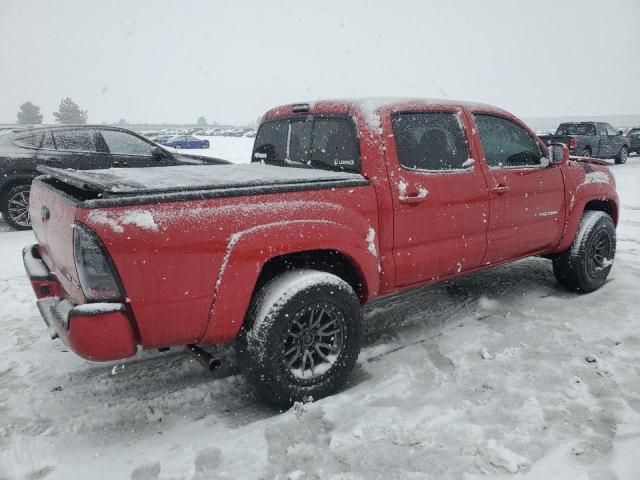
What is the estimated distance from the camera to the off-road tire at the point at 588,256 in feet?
14.8

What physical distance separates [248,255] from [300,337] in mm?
634

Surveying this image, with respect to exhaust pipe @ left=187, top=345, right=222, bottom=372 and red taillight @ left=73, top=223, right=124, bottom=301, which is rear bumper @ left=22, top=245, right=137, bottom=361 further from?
exhaust pipe @ left=187, top=345, right=222, bottom=372

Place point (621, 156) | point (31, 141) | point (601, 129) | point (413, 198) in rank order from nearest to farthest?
1. point (413, 198)
2. point (31, 141)
3. point (601, 129)
4. point (621, 156)

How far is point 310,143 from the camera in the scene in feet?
11.9

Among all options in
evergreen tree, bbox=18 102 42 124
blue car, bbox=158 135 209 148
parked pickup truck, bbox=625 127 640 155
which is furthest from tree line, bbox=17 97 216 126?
parked pickup truck, bbox=625 127 640 155

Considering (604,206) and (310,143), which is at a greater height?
(310,143)

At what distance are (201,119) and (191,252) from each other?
151m

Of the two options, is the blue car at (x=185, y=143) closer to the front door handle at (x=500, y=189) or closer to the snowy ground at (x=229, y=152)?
the snowy ground at (x=229, y=152)

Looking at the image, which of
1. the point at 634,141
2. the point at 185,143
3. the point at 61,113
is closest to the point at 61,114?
the point at 61,113

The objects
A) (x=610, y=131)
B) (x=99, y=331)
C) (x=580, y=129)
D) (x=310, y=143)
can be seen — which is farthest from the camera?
(x=610, y=131)

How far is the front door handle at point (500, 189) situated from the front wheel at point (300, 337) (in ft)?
5.18

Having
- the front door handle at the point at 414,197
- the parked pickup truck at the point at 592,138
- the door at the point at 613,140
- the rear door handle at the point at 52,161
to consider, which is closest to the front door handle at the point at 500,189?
the front door handle at the point at 414,197

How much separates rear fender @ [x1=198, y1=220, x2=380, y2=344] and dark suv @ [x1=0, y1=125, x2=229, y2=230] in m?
5.81

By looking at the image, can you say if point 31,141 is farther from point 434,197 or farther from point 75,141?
point 434,197
